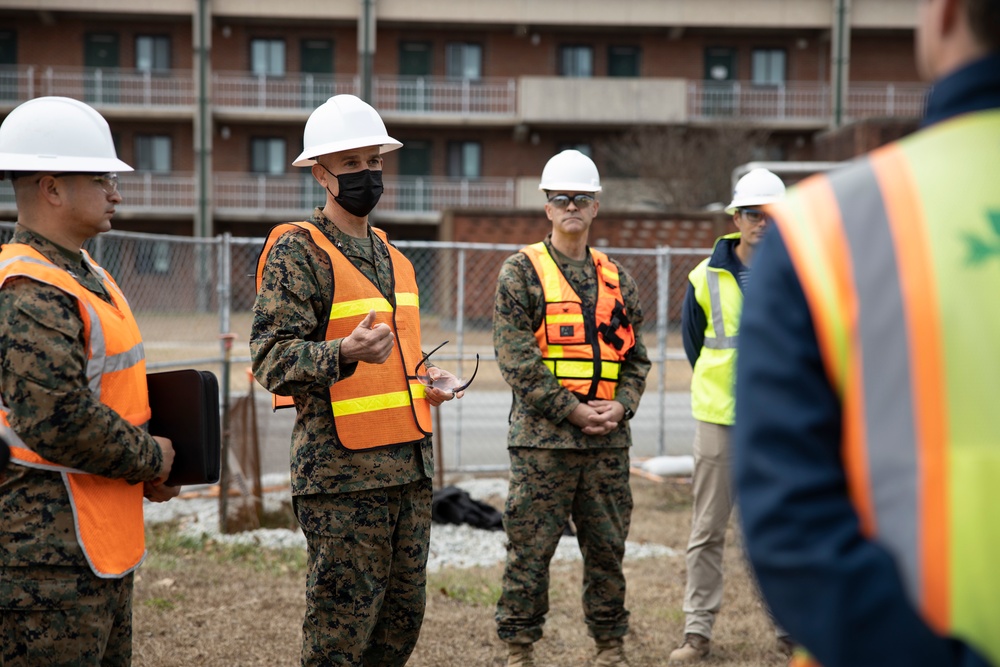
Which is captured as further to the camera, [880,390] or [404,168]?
[404,168]

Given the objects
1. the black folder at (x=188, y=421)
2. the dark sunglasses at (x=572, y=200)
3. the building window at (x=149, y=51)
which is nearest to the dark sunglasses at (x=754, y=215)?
the dark sunglasses at (x=572, y=200)

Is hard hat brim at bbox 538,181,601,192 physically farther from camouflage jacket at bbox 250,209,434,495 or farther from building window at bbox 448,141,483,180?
building window at bbox 448,141,483,180

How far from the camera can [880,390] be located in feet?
4.14

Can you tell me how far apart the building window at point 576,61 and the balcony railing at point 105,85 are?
1215 centimetres

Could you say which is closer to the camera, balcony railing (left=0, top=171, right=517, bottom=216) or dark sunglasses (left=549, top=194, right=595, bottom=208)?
dark sunglasses (left=549, top=194, right=595, bottom=208)

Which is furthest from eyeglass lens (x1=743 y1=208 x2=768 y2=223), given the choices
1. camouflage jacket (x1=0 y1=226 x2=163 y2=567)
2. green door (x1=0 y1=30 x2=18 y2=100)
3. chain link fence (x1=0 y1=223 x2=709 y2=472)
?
green door (x1=0 y1=30 x2=18 y2=100)

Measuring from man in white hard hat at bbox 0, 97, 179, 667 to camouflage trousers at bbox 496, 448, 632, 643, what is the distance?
7.30 ft

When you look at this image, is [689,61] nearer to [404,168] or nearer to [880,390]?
[404,168]

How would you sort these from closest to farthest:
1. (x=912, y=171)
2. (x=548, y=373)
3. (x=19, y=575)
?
(x=912, y=171)
(x=19, y=575)
(x=548, y=373)

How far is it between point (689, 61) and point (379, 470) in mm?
31886

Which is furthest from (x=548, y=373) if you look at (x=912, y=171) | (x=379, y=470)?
(x=912, y=171)

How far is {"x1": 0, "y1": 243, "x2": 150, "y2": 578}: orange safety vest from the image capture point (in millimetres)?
2844

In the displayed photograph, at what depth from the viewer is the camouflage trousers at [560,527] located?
4.94m

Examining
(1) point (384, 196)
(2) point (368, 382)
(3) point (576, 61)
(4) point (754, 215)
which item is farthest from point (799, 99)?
(2) point (368, 382)
